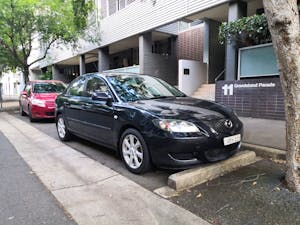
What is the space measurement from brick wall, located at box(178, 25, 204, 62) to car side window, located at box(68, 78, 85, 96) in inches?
380

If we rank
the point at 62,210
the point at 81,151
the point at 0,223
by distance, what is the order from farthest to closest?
the point at 81,151
the point at 62,210
the point at 0,223

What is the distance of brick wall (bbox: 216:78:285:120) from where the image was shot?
767 cm

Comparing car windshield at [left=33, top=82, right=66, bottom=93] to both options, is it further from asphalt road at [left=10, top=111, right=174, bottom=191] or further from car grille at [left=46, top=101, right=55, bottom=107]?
asphalt road at [left=10, top=111, right=174, bottom=191]

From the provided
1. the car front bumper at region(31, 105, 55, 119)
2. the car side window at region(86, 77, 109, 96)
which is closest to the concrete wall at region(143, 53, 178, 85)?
the car front bumper at region(31, 105, 55, 119)

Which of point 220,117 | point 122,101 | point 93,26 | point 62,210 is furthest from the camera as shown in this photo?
point 93,26

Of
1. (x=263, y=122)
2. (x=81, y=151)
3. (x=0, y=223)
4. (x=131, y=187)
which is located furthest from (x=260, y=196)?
(x=263, y=122)

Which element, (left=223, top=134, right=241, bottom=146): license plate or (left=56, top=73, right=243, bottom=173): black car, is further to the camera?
(left=223, top=134, right=241, bottom=146): license plate

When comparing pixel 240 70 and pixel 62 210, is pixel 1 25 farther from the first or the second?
pixel 62 210

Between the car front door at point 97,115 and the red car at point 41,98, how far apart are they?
15.3 ft

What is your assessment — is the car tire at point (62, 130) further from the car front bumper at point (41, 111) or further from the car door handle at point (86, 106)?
the car front bumper at point (41, 111)

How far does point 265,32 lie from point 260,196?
6011mm

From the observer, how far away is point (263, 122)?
739cm

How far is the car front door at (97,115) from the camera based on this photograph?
4542mm

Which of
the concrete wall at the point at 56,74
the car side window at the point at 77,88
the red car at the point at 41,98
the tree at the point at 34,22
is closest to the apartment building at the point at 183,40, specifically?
the tree at the point at 34,22
